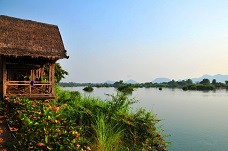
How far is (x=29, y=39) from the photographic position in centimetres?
1197

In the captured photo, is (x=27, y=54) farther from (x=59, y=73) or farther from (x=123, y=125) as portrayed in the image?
(x=59, y=73)

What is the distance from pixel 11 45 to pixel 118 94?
6433mm

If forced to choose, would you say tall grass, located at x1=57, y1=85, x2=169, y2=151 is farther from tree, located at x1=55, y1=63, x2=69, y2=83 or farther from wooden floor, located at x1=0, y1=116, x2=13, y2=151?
tree, located at x1=55, y1=63, x2=69, y2=83

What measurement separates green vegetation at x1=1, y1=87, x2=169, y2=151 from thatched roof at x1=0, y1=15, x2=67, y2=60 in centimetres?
292

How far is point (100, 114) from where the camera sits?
7.41 m

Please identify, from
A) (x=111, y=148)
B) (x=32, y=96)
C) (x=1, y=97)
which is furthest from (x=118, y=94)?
(x=1, y=97)

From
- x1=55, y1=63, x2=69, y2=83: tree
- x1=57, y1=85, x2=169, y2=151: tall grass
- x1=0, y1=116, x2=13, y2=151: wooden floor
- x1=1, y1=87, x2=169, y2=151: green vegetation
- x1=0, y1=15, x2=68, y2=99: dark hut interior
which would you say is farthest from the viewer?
x1=55, y1=63, x2=69, y2=83: tree

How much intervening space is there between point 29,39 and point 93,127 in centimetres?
768

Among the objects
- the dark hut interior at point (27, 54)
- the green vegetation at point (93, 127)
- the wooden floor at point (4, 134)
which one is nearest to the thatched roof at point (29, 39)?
the dark hut interior at point (27, 54)

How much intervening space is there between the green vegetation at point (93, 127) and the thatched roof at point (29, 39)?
292 centimetres

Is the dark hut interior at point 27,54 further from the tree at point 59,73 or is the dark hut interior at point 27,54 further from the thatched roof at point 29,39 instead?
the tree at point 59,73

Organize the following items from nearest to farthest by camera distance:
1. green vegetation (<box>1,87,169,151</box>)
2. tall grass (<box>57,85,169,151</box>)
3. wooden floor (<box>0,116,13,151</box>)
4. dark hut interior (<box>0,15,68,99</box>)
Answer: green vegetation (<box>1,87,169,151</box>), wooden floor (<box>0,116,13,151</box>), tall grass (<box>57,85,169,151</box>), dark hut interior (<box>0,15,68,99</box>)

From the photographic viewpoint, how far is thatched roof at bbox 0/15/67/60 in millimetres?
10971

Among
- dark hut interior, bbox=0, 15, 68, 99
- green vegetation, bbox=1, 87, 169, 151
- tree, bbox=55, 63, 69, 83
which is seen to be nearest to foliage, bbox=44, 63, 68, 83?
tree, bbox=55, 63, 69, 83
